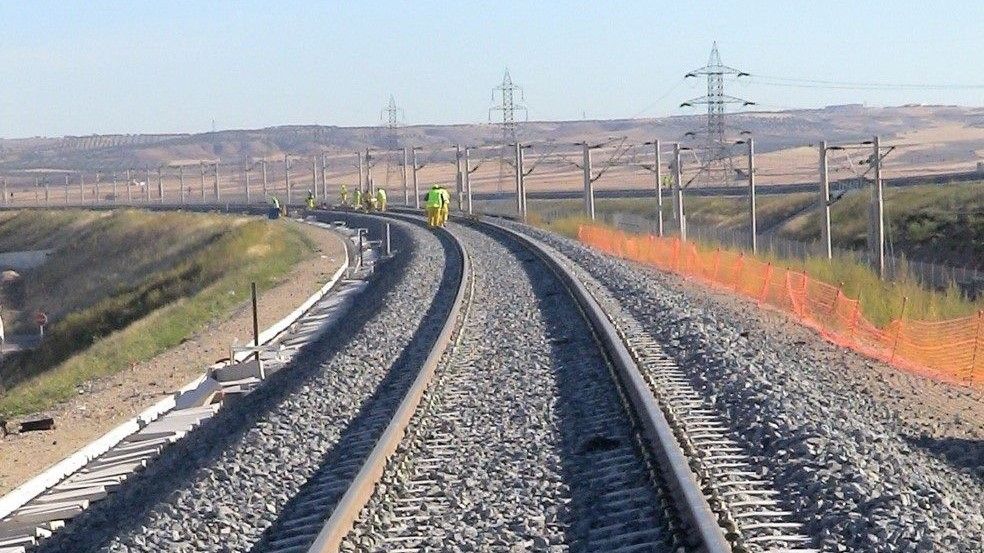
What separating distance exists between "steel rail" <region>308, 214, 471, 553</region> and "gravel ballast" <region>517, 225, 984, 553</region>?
7.70 feet

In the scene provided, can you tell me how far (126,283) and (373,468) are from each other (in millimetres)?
52468

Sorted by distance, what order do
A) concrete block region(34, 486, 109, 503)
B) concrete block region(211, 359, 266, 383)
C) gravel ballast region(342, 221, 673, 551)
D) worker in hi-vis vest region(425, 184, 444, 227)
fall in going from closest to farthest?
gravel ballast region(342, 221, 673, 551) → concrete block region(34, 486, 109, 503) → concrete block region(211, 359, 266, 383) → worker in hi-vis vest region(425, 184, 444, 227)

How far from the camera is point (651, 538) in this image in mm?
8352

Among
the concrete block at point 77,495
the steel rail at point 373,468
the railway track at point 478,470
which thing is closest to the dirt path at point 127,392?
the concrete block at point 77,495

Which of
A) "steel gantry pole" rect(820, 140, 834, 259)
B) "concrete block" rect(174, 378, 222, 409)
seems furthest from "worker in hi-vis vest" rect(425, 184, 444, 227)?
"concrete block" rect(174, 378, 222, 409)

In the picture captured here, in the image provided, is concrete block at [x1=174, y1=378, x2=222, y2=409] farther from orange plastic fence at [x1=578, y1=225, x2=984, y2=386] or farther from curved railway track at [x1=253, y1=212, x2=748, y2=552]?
orange plastic fence at [x1=578, y1=225, x2=984, y2=386]

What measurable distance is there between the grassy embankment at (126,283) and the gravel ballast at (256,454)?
7.99 metres

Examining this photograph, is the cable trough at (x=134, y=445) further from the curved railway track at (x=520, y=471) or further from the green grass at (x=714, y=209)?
the green grass at (x=714, y=209)

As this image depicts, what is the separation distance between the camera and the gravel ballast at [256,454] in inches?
377

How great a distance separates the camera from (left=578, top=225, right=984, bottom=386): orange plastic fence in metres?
19.6

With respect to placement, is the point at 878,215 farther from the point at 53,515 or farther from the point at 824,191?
the point at 53,515

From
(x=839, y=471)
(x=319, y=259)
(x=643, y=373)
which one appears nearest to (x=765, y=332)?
(x=643, y=373)

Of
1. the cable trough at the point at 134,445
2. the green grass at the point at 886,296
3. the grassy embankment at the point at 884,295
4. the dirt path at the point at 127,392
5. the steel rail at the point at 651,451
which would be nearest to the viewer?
the steel rail at the point at 651,451

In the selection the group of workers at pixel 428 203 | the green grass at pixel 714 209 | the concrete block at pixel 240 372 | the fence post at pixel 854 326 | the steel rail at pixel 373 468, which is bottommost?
the concrete block at pixel 240 372
